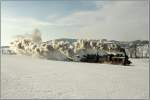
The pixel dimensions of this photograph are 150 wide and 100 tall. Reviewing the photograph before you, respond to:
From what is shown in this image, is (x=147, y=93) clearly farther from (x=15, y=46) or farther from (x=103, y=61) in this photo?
(x=15, y=46)

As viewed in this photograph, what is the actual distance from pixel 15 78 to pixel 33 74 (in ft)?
1.09

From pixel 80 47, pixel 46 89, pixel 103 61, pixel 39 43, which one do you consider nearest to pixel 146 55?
pixel 103 61

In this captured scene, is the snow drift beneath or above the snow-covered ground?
above

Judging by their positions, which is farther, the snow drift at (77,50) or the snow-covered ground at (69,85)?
the snow drift at (77,50)

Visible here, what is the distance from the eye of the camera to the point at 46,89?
2.07 m

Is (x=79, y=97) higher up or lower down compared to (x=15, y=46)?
lower down

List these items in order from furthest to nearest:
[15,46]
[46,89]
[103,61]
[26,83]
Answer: [15,46]
[103,61]
[26,83]
[46,89]

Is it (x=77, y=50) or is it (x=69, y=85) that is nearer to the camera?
(x=69, y=85)

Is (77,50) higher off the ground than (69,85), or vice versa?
(77,50)

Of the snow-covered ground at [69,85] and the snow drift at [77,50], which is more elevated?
the snow drift at [77,50]

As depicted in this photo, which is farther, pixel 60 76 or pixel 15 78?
pixel 60 76

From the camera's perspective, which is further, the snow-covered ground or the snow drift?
the snow drift

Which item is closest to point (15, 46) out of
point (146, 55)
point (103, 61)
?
point (103, 61)

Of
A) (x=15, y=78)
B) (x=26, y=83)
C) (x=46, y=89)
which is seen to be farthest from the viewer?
(x=15, y=78)
